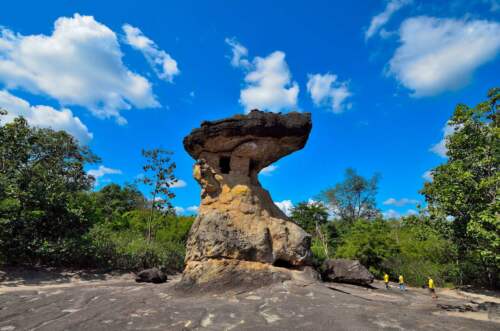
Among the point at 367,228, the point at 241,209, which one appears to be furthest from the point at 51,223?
the point at 367,228

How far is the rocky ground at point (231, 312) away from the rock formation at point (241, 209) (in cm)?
78

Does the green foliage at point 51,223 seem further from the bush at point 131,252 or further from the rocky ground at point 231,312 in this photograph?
the rocky ground at point 231,312

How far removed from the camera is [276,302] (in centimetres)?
689

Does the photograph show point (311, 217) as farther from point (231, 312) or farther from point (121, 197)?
point (231, 312)

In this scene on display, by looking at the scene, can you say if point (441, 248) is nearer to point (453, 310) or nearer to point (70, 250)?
point (453, 310)

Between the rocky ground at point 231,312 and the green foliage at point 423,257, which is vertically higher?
the green foliage at point 423,257

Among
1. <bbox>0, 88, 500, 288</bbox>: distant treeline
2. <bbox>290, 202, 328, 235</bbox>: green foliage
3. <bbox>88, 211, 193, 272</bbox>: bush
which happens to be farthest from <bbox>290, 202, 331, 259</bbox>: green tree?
<bbox>88, 211, 193, 272</bbox>: bush

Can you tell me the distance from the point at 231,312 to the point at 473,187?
10.5 metres

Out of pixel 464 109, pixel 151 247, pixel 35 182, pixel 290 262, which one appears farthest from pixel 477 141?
pixel 35 182

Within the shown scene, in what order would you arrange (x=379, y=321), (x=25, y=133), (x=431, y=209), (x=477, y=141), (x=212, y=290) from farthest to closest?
(x=25, y=133)
(x=431, y=209)
(x=477, y=141)
(x=212, y=290)
(x=379, y=321)

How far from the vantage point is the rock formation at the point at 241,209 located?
8.88m

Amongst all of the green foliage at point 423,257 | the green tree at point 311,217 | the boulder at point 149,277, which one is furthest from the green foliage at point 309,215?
the boulder at point 149,277

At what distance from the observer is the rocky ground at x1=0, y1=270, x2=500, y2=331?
5.44 meters

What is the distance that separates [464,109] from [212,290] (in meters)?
12.4
